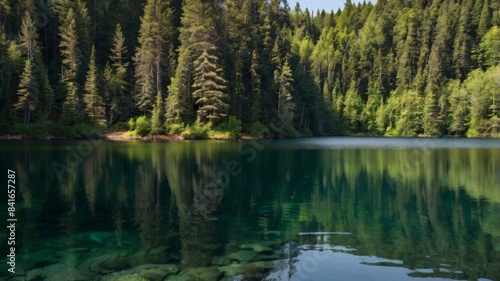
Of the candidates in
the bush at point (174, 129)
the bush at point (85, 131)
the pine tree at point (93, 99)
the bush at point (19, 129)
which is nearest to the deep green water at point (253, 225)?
the bush at point (19, 129)

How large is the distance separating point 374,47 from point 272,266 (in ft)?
549

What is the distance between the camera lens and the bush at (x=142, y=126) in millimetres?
70688

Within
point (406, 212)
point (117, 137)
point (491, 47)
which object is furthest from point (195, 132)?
point (491, 47)

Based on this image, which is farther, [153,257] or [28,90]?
[28,90]

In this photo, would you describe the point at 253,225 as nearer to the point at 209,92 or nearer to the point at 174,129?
the point at 174,129

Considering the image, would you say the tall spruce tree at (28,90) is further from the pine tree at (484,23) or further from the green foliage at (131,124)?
the pine tree at (484,23)

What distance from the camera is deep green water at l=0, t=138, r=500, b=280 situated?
32.9ft

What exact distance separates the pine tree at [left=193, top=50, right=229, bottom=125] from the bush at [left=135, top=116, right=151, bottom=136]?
9385mm

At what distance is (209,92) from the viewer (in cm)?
7381

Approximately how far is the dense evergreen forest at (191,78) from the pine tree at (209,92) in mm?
238

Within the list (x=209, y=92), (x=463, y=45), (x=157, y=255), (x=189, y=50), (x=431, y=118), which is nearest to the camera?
(x=157, y=255)

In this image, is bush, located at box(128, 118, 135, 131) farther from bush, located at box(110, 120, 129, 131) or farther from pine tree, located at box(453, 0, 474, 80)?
pine tree, located at box(453, 0, 474, 80)

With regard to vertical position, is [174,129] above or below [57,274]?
above

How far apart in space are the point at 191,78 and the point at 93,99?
750 inches
